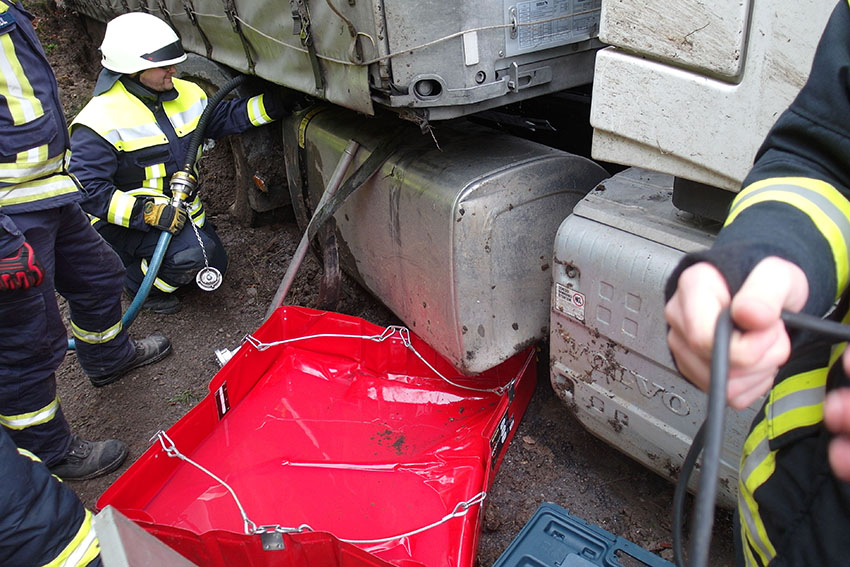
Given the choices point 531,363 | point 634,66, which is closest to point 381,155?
point 531,363

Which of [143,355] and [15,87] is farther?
[143,355]

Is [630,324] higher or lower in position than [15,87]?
lower

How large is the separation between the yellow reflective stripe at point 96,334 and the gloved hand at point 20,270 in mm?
752

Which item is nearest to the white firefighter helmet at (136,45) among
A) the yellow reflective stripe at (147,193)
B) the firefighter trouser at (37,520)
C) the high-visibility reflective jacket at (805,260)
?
the yellow reflective stripe at (147,193)

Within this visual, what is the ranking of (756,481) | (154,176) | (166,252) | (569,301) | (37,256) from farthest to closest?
(166,252) < (154,176) < (37,256) < (569,301) < (756,481)

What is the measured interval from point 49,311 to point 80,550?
0.97m

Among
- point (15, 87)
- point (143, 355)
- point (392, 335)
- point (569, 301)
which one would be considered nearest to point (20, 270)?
point (15, 87)

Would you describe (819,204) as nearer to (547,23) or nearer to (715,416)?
(715,416)

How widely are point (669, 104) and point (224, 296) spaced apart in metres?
2.71

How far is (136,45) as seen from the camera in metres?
3.01

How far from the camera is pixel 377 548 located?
195 centimetres

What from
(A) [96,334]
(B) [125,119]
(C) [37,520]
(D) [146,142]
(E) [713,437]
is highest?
(E) [713,437]

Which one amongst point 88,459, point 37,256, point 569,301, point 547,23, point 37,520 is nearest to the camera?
point 37,520

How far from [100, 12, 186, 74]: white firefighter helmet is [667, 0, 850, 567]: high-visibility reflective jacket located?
9.61ft
